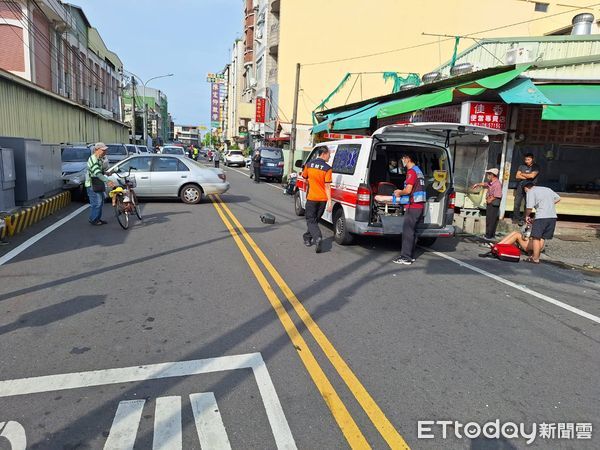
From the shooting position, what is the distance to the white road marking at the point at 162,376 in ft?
10.8

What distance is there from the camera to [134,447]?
2773mm

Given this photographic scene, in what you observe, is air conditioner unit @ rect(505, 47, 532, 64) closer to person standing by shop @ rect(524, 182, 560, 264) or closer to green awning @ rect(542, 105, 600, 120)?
green awning @ rect(542, 105, 600, 120)

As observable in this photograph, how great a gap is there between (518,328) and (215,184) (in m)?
10.7

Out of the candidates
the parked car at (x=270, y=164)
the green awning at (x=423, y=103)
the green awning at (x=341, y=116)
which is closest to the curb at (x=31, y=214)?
the green awning at (x=423, y=103)

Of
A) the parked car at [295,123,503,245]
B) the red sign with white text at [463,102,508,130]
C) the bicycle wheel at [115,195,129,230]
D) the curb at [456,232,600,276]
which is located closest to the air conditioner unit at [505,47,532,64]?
the red sign with white text at [463,102,508,130]

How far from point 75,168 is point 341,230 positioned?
33.5 feet

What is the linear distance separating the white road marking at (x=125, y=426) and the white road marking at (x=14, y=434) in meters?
0.49

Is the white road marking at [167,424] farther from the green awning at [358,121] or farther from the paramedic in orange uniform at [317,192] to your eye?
the green awning at [358,121]

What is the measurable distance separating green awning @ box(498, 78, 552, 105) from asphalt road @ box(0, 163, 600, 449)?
14.1ft

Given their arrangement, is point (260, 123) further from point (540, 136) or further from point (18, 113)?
point (540, 136)

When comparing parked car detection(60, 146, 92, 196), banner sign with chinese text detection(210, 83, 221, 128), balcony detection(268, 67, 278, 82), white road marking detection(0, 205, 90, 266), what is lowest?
white road marking detection(0, 205, 90, 266)

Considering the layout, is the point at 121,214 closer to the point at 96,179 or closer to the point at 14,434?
the point at 96,179

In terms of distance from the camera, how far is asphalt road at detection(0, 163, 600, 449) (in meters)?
3.03

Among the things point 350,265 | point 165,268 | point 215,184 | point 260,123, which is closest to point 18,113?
point 215,184
